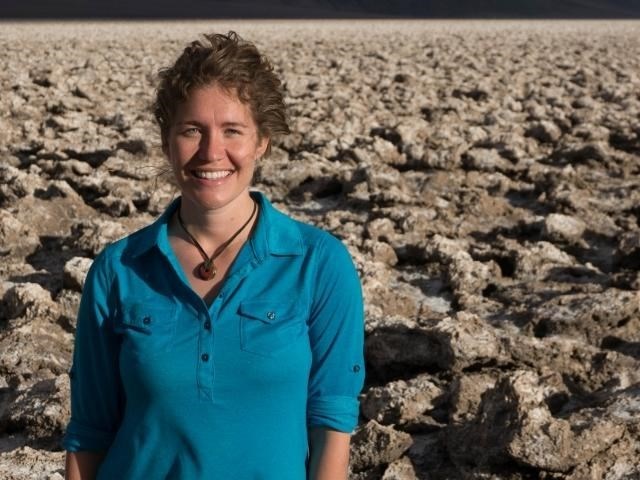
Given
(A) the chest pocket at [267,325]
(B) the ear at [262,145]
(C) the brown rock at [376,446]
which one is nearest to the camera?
(A) the chest pocket at [267,325]

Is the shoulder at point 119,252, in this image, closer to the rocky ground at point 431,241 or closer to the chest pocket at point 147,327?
the chest pocket at point 147,327

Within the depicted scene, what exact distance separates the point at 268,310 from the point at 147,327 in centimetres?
17

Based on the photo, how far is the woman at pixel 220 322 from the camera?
1503 mm

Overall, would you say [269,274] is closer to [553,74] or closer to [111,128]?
[111,128]

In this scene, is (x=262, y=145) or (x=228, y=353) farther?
(x=262, y=145)

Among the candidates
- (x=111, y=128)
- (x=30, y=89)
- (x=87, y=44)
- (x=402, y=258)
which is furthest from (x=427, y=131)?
(x=87, y=44)

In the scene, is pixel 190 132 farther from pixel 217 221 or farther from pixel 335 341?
pixel 335 341

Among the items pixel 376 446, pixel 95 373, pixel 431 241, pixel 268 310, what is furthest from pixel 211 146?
pixel 431 241

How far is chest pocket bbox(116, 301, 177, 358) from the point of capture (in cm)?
151

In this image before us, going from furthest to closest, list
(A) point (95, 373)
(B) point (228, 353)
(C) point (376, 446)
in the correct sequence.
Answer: (C) point (376, 446), (A) point (95, 373), (B) point (228, 353)

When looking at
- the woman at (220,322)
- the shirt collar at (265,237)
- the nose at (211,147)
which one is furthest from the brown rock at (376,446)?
the nose at (211,147)

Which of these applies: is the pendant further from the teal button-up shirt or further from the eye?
the eye

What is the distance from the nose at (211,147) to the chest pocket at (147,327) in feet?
0.69

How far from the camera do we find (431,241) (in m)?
4.27
